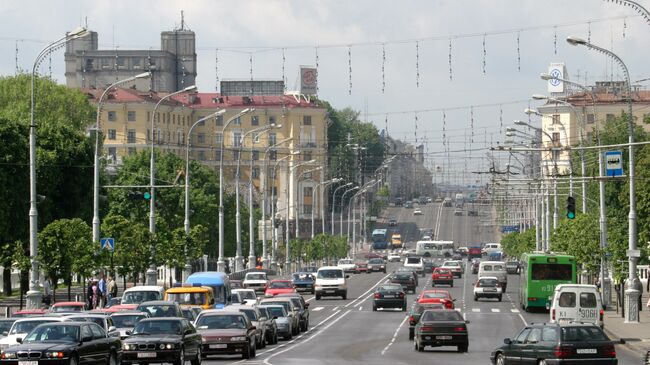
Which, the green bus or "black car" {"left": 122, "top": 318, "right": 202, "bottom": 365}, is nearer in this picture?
"black car" {"left": 122, "top": 318, "right": 202, "bottom": 365}

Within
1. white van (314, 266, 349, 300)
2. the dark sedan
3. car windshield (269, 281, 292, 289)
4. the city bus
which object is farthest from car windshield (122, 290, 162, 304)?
the city bus

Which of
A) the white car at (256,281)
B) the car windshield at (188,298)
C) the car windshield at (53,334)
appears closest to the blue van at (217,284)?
the car windshield at (188,298)

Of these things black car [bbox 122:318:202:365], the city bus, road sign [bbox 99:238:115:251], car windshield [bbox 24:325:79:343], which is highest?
road sign [bbox 99:238:115:251]

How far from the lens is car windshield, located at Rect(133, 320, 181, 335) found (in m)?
39.8

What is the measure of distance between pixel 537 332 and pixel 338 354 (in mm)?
11471

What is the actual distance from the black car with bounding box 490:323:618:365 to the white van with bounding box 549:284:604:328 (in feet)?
69.4

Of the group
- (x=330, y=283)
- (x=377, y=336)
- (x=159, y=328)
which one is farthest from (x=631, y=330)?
(x=330, y=283)

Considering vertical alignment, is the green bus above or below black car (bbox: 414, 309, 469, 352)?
above

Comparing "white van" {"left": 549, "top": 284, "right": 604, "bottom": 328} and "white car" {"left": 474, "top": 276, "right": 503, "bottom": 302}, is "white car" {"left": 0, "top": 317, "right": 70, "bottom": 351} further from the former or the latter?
"white car" {"left": 474, "top": 276, "right": 503, "bottom": 302}

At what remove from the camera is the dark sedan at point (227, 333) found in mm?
44125

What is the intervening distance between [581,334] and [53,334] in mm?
12022

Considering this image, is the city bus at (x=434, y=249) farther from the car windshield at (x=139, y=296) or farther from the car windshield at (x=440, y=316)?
the car windshield at (x=440, y=316)

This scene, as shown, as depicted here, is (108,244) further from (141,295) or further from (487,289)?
(487,289)

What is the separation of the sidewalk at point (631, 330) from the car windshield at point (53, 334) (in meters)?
18.2
